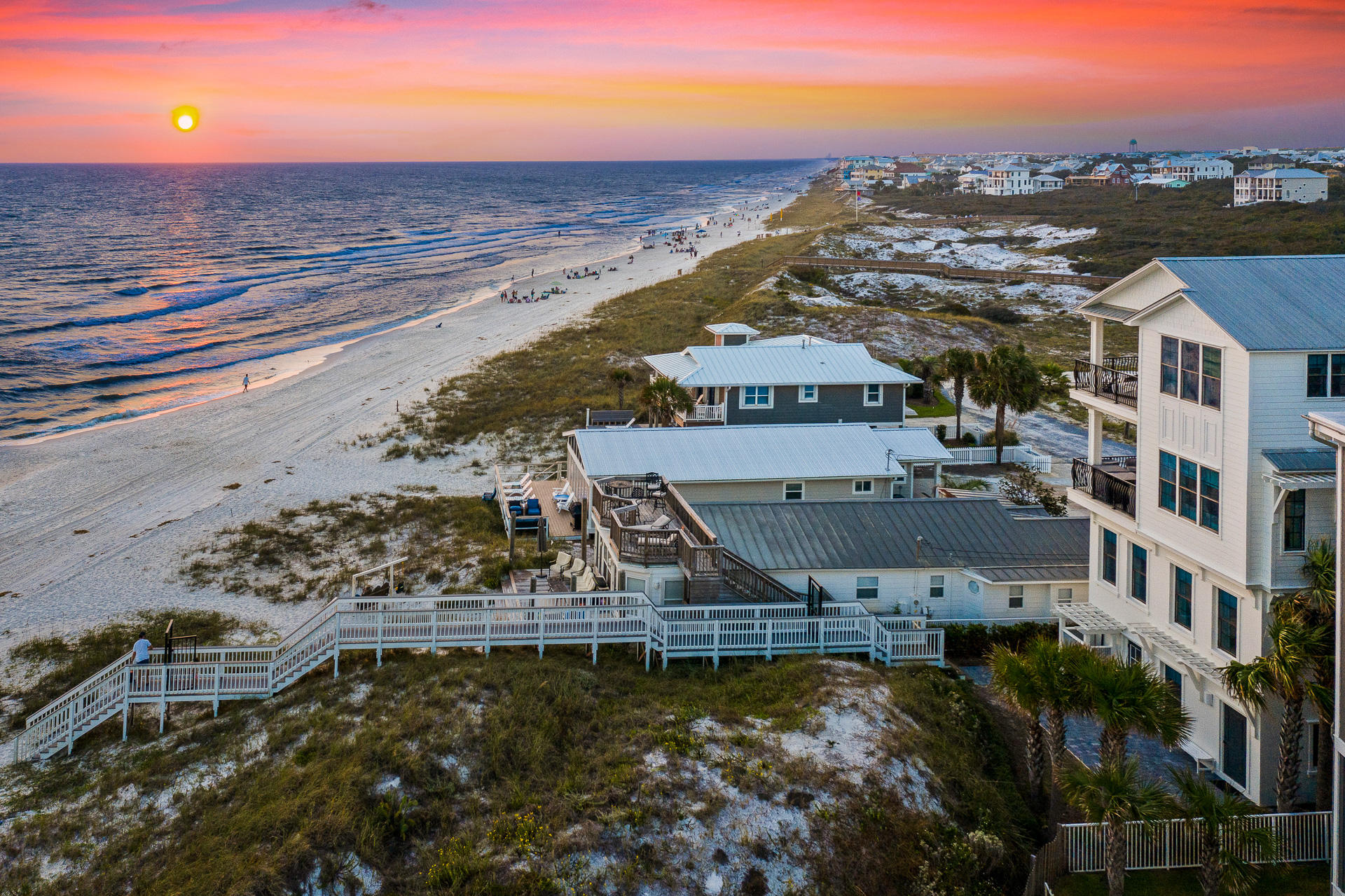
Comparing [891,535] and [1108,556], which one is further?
[891,535]

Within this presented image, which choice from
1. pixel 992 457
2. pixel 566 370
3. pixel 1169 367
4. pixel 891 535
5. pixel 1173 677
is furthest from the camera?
pixel 566 370

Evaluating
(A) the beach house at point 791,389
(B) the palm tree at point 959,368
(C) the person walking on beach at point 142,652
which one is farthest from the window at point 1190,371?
(B) the palm tree at point 959,368

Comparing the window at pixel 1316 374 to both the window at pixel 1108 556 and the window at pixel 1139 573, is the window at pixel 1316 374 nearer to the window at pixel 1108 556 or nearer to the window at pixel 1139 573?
the window at pixel 1139 573

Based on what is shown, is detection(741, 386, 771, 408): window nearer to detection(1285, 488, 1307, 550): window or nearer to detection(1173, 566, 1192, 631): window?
detection(1173, 566, 1192, 631): window

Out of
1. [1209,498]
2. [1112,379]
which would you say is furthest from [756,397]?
[1209,498]

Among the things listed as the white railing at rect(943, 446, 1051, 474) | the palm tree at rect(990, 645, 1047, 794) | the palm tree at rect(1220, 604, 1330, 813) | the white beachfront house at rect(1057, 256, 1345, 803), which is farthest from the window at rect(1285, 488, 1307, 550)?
the white railing at rect(943, 446, 1051, 474)

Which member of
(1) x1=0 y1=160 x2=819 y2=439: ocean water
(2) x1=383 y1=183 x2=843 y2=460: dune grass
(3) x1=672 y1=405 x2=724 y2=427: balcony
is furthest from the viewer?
(1) x1=0 y1=160 x2=819 y2=439: ocean water

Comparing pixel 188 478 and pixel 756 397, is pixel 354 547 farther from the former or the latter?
pixel 756 397
